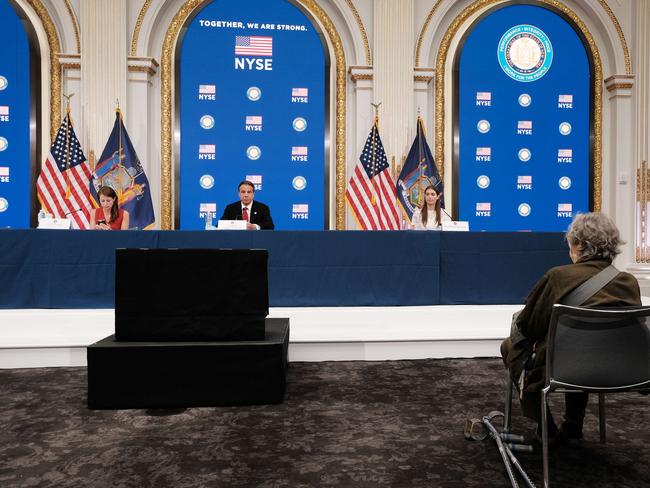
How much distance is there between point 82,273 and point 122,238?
428 millimetres

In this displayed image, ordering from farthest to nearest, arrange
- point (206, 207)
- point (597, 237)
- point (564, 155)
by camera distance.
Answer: point (564, 155)
point (206, 207)
point (597, 237)

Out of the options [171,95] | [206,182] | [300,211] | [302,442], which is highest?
[171,95]

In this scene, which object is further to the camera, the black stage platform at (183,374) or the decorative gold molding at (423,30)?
the decorative gold molding at (423,30)

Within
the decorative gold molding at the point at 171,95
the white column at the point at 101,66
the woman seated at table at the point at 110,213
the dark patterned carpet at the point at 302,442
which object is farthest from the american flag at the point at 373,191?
the white column at the point at 101,66

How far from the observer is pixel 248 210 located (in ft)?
18.2

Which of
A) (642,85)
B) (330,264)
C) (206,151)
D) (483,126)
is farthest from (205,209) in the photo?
(642,85)

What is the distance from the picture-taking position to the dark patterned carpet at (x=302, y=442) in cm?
187

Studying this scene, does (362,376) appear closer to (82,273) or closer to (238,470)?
(238,470)

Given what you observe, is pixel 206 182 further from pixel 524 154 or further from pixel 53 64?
pixel 524 154

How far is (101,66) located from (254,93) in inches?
84.5

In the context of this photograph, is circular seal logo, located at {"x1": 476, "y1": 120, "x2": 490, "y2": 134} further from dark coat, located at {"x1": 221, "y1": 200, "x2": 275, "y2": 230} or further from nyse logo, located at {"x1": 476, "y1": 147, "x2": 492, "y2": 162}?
dark coat, located at {"x1": 221, "y1": 200, "x2": 275, "y2": 230}

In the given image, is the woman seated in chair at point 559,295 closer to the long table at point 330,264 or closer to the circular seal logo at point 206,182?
the long table at point 330,264

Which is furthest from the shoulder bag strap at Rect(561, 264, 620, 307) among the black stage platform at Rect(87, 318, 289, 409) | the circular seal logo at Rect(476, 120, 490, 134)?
the circular seal logo at Rect(476, 120, 490, 134)

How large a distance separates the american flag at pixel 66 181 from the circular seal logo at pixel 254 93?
244cm
